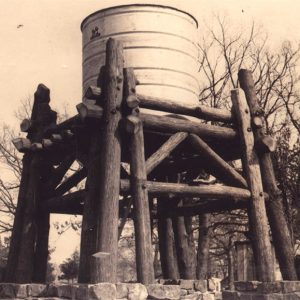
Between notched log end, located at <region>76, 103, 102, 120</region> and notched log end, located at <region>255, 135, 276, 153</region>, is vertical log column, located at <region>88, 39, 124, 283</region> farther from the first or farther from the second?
notched log end, located at <region>255, 135, 276, 153</region>

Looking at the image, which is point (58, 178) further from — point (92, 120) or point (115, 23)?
point (115, 23)

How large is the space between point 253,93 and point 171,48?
1.87m

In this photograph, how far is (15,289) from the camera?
7.49m

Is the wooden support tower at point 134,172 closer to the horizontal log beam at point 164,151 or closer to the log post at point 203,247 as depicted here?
the horizontal log beam at point 164,151

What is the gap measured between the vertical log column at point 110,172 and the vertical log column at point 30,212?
7.29ft

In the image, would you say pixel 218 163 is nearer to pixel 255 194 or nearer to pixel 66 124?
pixel 255 194

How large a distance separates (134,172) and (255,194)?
2.11 metres

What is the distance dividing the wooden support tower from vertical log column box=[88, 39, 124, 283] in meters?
0.01

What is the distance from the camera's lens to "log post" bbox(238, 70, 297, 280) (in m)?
7.82

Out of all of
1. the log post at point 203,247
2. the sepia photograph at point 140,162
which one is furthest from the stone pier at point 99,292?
the log post at point 203,247

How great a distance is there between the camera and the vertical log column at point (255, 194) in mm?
7395

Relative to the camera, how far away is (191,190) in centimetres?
733

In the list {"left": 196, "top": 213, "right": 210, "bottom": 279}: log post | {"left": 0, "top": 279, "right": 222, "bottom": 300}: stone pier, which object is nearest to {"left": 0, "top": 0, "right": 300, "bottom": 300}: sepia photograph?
{"left": 0, "top": 279, "right": 222, "bottom": 300}: stone pier

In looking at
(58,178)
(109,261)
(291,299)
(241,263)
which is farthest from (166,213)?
(241,263)
